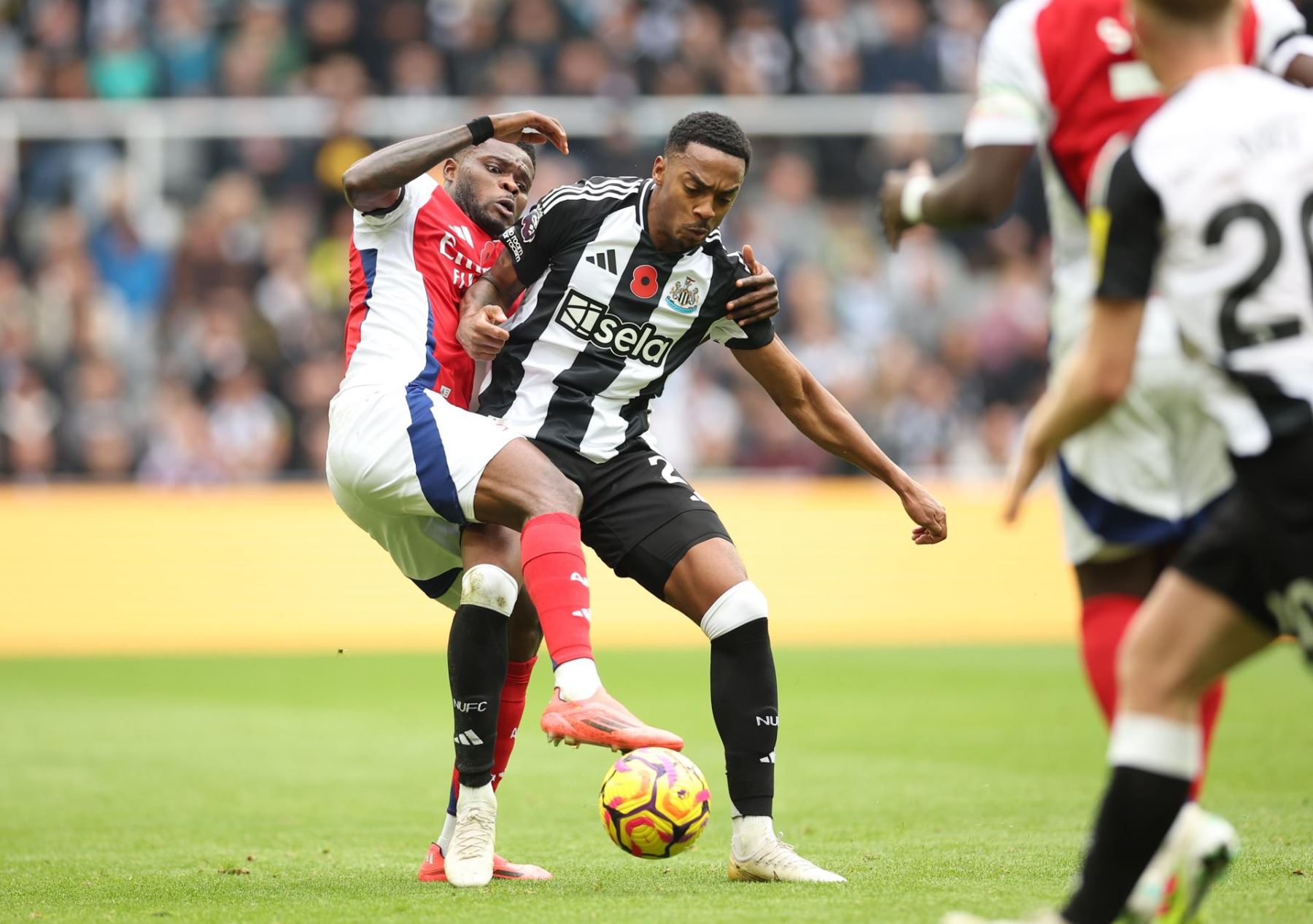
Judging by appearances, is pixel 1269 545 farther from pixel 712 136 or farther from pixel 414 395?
pixel 414 395

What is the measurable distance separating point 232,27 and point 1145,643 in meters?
17.1

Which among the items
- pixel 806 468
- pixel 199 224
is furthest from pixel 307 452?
pixel 806 468

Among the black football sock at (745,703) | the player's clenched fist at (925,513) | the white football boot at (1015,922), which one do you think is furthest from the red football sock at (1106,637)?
the player's clenched fist at (925,513)

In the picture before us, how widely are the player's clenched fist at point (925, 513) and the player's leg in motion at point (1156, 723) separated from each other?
2413 mm

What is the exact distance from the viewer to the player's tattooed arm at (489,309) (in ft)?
18.8

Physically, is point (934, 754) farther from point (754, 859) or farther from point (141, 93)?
point (141, 93)

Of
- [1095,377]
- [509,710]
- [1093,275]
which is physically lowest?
[509,710]

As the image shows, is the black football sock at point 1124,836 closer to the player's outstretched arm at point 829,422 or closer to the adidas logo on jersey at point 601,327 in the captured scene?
the player's outstretched arm at point 829,422

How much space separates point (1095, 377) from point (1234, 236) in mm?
403

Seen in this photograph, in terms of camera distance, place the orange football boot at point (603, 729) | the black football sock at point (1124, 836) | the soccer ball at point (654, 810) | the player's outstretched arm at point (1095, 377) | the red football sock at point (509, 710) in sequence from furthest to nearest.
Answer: the red football sock at point (509, 710) → the soccer ball at point (654, 810) → the orange football boot at point (603, 729) → the black football sock at point (1124, 836) → the player's outstretched arm at point (1095, 377)

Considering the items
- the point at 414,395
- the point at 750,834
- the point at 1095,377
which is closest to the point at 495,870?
the point at 750,834

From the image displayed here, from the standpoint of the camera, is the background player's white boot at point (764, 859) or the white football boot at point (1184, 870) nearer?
the white football boot at point (1184, 870)

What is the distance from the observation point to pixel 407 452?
5.64 meters

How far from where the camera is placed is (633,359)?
6.12 meters
